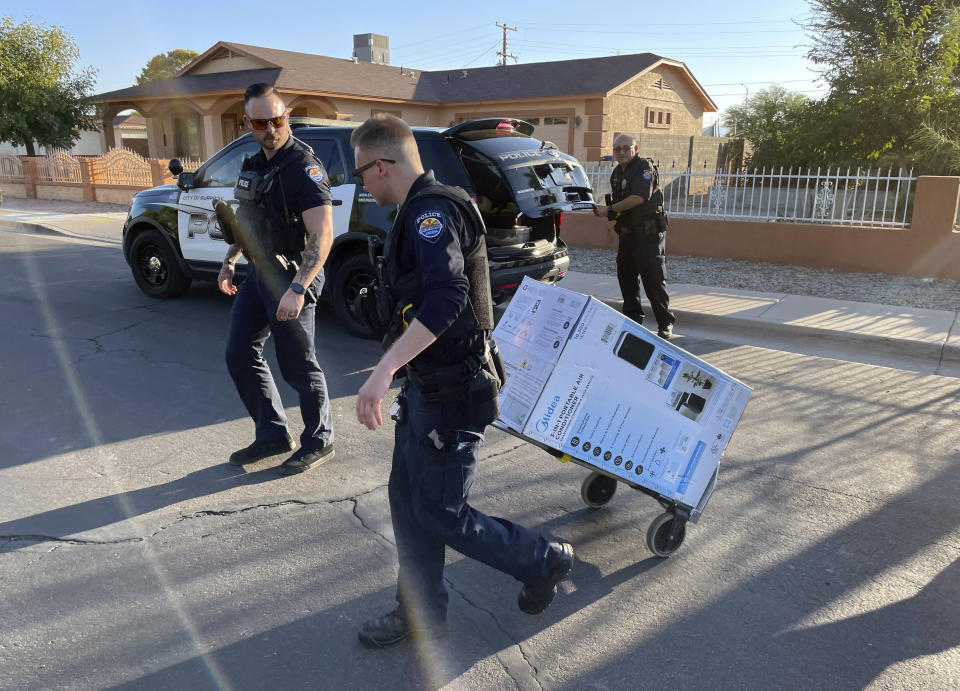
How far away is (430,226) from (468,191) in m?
4.41

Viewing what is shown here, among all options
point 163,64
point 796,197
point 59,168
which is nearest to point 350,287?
point 796,197

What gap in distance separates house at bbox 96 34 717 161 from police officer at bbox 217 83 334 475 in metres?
22.8

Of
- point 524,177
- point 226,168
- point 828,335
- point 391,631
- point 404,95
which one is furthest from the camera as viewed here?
point 404,95

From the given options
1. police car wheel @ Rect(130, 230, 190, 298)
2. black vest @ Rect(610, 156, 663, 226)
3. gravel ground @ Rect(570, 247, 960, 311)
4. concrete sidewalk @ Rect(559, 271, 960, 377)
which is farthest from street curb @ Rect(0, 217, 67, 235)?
black vest @ Rect(610, 156, 663, 226)

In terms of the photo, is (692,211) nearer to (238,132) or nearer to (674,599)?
(674,599)

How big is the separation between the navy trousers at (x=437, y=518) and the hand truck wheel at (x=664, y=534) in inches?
26.4

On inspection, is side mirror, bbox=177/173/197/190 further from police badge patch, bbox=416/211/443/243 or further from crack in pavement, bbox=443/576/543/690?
police badge patch, bbox=416/211/443/243

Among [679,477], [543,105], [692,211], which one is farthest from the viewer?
[543,105]

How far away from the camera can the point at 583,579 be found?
314 centimetres

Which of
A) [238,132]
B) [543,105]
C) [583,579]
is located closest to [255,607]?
[583,579]

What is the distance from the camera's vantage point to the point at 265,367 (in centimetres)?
421

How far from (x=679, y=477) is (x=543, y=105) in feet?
86.6

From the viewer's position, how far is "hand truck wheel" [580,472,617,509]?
12.0ft

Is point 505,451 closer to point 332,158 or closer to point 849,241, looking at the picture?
point 332,158
